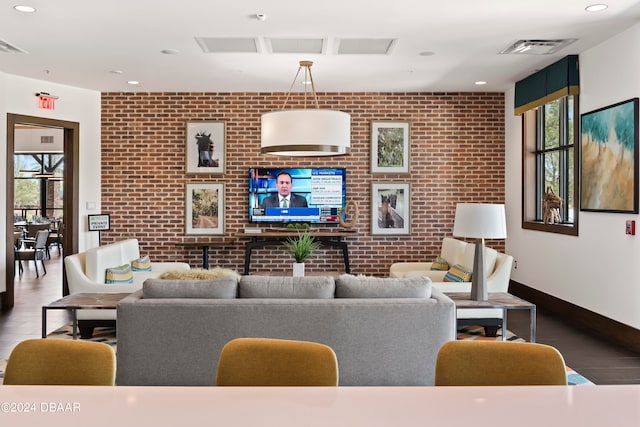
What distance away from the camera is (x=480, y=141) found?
8.57 meters

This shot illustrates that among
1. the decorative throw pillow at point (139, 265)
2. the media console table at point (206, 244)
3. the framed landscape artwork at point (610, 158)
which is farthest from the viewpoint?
the media console table at point (206, 244)

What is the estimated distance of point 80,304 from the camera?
4242mm

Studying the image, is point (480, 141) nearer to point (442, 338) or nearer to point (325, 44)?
point (325, 44)

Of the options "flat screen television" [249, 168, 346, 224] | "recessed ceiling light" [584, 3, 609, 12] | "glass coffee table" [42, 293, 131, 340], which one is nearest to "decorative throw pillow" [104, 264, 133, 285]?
"glass coffee table" [42, 293, 131, 340]

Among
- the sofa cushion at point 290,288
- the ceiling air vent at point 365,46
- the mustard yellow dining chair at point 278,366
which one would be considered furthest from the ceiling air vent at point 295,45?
the mustard yellow dining chair at point 278,366

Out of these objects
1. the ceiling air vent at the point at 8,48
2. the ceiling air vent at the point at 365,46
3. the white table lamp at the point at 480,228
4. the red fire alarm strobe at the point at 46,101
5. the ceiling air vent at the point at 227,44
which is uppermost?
the ceiling air vent at the point at 365,46

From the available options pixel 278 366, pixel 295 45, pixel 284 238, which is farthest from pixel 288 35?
pixel 278 366

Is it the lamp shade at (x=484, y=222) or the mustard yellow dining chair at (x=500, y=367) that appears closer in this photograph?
the mustard yellow dining chair at (x=500, y=367)

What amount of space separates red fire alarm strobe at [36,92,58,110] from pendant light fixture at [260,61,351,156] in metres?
3.74

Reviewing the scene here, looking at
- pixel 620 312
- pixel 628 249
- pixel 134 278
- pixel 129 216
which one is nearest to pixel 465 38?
pixel 628 249

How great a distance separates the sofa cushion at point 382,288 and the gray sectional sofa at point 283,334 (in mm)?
133

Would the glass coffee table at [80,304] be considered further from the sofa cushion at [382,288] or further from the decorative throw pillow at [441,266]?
the decorative throw pillow at [441,266]

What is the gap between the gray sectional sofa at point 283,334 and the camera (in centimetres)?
367

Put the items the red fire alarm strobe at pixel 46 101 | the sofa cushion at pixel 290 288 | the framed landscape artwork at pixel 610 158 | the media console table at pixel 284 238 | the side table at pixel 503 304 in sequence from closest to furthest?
the sofa cushion at pixel 290 288 < the side table at pixel 503 304 < the framed landscape artwork at pixel 610 158 < the red fire alarm strobe at pixel 46 101 < the media console table at pixel 284 238
